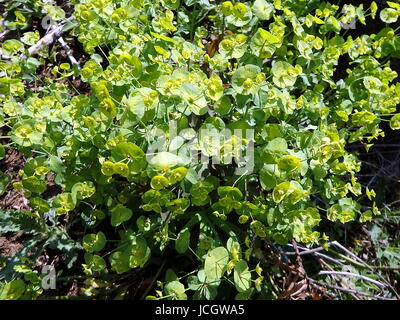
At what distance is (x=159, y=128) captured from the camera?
986 mm

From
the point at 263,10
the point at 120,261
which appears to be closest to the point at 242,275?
the point at 120,261

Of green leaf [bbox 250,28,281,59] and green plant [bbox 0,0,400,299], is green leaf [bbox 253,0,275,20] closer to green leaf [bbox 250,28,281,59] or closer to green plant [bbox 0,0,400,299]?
green plant [bbox 0,0,400,299]

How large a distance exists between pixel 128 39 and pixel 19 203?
0.90 m

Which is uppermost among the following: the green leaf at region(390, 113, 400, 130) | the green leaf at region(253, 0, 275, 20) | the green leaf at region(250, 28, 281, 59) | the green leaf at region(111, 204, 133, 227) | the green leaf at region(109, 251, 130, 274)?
the green leaf at region(253, 0, 275, 20)

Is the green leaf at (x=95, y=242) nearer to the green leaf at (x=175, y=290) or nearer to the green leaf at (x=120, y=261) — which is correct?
the green leaf at (x=120, y=261)

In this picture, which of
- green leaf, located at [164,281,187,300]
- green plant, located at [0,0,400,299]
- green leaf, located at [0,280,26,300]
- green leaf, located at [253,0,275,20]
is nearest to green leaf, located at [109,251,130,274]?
green plant, located at [0,0,400,299]

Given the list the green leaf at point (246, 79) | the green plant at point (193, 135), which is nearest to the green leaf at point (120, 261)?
the green plant at point (193, 135)

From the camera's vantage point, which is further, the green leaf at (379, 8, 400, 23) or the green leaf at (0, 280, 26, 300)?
the green leaf at (379, 8, 400, 23)

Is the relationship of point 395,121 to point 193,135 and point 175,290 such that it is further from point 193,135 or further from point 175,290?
point 175,290

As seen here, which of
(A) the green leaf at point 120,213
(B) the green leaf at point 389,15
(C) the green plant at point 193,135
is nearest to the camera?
(C) the green plant at point 193,135

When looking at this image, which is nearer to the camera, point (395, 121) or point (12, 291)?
point (12, 291)

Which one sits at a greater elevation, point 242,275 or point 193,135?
point 193,135
